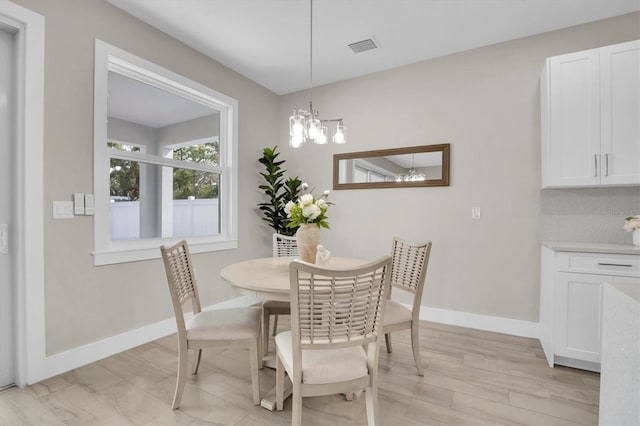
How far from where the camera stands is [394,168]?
3.57 m

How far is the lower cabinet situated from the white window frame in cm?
312

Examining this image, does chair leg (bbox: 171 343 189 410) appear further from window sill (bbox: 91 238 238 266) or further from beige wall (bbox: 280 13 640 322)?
beige wall (bbox: 280 13 640 322)

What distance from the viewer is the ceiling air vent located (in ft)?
9.90

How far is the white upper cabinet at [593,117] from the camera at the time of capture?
2299 mm

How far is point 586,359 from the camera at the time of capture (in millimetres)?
2230

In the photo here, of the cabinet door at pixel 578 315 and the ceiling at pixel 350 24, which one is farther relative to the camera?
the ceiling at pixel 350 24

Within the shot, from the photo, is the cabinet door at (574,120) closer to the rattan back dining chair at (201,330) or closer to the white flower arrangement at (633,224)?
the white flower arrangement at (633,224)

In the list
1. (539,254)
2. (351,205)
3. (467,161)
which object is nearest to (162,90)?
(351,205)

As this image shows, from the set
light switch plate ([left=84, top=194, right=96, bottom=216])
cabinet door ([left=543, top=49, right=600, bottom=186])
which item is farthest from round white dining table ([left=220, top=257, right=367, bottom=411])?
cabinet door ([left=543, top=49, right=600, bottom=186])

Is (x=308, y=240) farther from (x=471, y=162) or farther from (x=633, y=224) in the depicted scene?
(x=633, y=224)

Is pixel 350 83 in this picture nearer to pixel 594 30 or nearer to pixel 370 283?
pixel 594 30

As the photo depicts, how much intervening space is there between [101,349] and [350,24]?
11.1ft

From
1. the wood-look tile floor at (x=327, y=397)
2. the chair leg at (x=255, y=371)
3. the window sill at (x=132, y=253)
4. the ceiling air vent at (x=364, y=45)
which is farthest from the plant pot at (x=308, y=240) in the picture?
the ceiling air vent at (x=364, y=45)

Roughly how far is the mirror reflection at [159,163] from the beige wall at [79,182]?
0.27 metres
